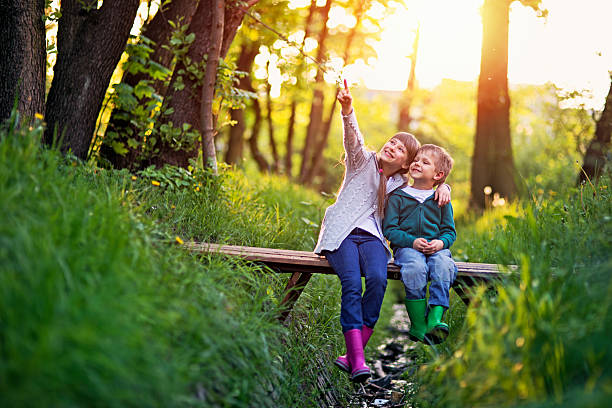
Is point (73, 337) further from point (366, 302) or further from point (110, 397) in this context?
point (366, 302)

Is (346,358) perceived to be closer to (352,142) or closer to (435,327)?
(435,327)

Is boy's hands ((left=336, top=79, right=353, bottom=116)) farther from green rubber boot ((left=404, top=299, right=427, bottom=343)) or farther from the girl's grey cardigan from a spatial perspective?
green rubber boot ((left=404, top=299, right=427, bottom=343))

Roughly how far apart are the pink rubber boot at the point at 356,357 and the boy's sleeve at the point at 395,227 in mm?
768

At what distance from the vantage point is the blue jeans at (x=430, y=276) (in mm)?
3604

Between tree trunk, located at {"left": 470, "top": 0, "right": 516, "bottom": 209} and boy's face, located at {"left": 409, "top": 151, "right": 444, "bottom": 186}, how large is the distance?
629 centimetres

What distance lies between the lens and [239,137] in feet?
40.2

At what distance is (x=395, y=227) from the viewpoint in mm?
4031

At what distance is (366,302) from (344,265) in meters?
0.28

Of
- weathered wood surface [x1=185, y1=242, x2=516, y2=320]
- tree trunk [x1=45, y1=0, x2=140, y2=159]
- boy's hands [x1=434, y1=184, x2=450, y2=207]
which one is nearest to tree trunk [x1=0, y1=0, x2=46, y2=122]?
tree trunk [x1=45, y1=0, x2=140, y2=159]

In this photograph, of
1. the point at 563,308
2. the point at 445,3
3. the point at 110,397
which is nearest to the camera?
the point at 110,397

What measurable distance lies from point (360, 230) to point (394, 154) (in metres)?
0.65

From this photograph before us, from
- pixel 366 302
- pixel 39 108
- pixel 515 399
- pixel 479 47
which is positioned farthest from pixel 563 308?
pixel 479 47

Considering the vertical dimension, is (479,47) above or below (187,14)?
above

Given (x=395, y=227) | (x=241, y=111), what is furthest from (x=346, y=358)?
(x=241, y=111)
